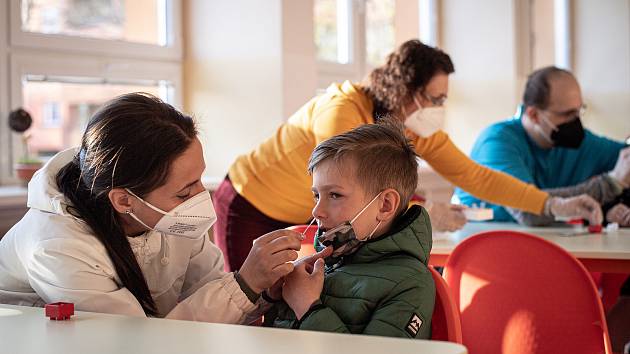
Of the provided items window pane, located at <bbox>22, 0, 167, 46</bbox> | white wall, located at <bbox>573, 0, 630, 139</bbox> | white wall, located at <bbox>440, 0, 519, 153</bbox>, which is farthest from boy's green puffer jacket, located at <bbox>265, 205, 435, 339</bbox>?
white wall, located at <bbox>573, 0, 630, 139</bbox>

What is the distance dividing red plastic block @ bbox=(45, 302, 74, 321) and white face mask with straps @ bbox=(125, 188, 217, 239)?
1.03ft

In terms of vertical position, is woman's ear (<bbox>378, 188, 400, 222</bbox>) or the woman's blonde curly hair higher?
the woman's blonde curly hair

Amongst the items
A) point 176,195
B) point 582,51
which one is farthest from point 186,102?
point 582,51

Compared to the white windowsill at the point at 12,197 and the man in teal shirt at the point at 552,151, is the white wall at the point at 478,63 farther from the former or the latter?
the white windowsill at the point at 12,197

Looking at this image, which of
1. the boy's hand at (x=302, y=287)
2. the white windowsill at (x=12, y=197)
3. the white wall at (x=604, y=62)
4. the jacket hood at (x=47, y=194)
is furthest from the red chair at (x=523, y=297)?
the white wall at (x=604, y=62)

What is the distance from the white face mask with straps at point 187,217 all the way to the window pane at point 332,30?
328cm

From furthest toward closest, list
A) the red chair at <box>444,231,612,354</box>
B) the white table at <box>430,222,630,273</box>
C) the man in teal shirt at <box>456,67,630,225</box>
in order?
1. the man in teal shirt at <box>456,67,630,225</box>
2. the white table at <box>430,222,630,273</box>
3. the red chair at <box>444,231,612,354</box>

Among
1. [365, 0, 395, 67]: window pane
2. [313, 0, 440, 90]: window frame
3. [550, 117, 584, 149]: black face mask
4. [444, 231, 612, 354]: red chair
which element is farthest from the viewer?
[365, 0, 395, 67]: window pane

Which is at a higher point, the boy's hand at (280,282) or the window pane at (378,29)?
the window pane at (378,29)

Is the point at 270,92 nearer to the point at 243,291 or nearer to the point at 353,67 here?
the point at 353,67

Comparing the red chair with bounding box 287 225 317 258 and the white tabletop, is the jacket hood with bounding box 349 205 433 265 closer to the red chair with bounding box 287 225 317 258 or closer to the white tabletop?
A: the red chair with bounding box 287 225 317 258

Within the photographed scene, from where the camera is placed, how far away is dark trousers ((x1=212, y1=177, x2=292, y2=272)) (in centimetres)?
300

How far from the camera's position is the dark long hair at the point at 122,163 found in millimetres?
1685

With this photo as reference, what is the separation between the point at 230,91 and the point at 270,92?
0.75 feet
